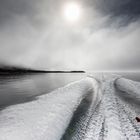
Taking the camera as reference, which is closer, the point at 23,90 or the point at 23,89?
the point at 23,90

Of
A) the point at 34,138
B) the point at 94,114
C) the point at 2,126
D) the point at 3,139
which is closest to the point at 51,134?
the point at 34,138

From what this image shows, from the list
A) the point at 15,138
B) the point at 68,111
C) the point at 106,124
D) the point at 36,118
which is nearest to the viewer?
the point at 15,138

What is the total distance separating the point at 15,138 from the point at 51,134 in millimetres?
1779

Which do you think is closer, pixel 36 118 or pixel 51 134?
pixel 51 134

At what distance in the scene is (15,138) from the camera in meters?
7.08

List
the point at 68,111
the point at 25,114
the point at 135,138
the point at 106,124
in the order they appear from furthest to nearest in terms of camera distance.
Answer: the point at 68,111 → the point at 25,114 → the point at 106,124 → the point at 135,138

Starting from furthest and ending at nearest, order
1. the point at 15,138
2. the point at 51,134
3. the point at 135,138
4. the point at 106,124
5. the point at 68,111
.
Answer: the point at 68,111 → the point at 106,124 → the point at 51,134 → the point at 15,138 → the point at 135,138

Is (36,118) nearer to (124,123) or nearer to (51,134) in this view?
(51,134)

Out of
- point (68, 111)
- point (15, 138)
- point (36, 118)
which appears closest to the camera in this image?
point (15, 138)

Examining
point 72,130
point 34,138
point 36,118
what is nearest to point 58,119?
point 36,118

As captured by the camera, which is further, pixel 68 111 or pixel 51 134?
pixel 68 111

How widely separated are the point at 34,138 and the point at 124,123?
16.2 feet

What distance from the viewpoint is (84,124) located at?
859cm

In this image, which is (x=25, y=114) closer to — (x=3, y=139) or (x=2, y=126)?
(x=2, y=126)
